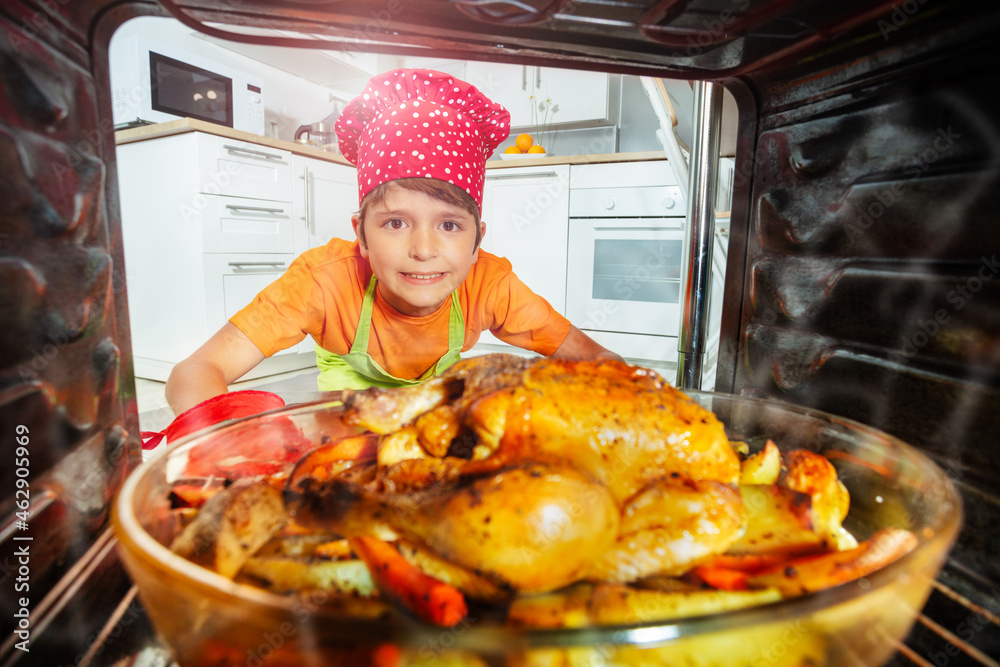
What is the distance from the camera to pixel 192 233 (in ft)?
10.4

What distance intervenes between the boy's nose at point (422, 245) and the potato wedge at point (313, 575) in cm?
104

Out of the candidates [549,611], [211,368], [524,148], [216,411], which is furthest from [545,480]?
[524,148]

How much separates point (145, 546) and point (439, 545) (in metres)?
0.18

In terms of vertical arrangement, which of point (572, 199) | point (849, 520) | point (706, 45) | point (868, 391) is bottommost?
point (849, 520)

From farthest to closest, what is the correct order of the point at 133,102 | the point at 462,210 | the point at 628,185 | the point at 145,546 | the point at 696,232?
the point at 628,185, the point at 133,102, the point at 462,210, the point at 696,232, the point at 145,546

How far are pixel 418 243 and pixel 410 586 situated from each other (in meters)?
1.09

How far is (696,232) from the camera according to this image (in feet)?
Result: 2.49

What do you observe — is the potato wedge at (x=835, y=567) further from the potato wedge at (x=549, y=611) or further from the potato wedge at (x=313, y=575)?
the potato wedge at (x=313, y=575)

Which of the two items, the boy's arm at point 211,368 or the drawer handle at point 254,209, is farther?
the drawer handle at point 254,209

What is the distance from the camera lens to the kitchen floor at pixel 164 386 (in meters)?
2.52

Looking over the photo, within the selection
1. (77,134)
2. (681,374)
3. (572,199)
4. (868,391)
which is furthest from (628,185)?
(77,134)

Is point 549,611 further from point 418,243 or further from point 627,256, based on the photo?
point 627,256

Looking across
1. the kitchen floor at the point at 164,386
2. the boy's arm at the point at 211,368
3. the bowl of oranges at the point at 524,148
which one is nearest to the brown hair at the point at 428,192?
the boy's arm at the point at 211,368

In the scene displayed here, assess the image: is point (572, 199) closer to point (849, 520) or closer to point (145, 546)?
point (849, 520)
